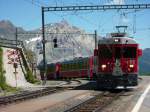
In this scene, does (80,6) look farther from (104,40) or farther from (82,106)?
(82,106)

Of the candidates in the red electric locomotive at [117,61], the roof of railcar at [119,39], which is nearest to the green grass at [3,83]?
the red electric locomotive at [117,61]

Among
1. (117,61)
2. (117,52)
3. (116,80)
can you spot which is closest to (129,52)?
(117,52)

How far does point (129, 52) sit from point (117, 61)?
102cm

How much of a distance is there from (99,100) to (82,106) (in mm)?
3829

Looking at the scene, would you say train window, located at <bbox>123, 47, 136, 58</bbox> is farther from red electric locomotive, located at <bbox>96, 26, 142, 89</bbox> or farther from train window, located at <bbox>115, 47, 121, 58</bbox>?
train window, located at <bbox>115, 47, 121, 58</bbox>

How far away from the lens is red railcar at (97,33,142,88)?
32.3 metres

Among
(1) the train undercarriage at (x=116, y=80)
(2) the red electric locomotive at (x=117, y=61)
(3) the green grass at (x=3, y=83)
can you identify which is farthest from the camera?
(3) the green grass at (x=3, y=83)

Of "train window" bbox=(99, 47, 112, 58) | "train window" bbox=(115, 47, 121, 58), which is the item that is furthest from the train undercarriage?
"train window" bbox=(115, 47, 121, 58)

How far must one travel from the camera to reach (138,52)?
3288 centimetres

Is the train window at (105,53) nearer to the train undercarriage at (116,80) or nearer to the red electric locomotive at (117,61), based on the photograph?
the red electric locomotive at (117,61)

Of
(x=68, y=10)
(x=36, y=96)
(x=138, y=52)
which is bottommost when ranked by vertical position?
(x=36, y=96)

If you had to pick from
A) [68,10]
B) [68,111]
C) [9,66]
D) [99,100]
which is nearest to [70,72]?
[68,10]

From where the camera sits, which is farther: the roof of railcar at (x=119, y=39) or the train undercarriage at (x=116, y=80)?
the roof of railcar at (x=119, y=39)

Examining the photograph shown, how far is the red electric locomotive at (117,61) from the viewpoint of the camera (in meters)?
32.3
